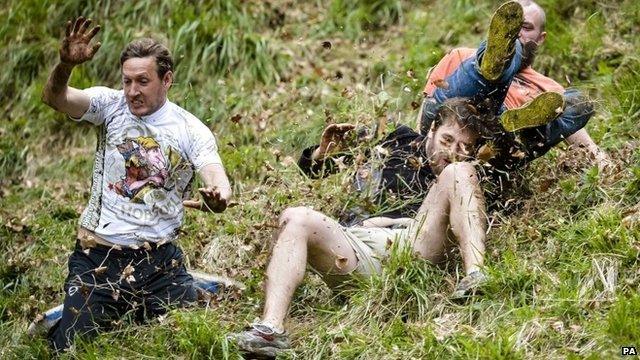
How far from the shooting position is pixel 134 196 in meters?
5.38

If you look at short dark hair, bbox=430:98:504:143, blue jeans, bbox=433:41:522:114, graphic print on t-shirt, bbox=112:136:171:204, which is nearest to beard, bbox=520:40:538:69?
blue jeans, bbox=433:41:522:114

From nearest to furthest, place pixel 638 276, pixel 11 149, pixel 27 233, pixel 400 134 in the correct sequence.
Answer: pixel 638 276
pixel 400 134
pixel 27 233
pixel 11 149

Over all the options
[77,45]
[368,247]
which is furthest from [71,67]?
[368,247]

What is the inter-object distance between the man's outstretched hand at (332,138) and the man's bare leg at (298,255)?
0.86 meters

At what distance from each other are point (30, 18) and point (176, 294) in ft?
15.5

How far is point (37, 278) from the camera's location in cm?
668

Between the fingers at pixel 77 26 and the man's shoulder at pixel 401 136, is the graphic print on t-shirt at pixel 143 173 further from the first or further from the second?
the man's shoulder at pixel 401 136

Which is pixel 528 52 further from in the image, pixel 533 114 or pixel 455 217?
pixel 455 217

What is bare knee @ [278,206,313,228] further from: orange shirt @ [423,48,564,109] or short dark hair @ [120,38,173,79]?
orange shirt @ [423,48,564,109]

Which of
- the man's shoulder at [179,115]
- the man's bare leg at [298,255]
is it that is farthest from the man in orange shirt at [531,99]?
the man's shoulder at [179,115]

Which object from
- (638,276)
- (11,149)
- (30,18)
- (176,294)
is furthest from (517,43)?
(30,18)

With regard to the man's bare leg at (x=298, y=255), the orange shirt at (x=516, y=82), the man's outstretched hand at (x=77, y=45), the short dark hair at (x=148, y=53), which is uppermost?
the man's outstretched hand at (x=77, y=45)

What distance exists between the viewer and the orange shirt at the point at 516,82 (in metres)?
6.35

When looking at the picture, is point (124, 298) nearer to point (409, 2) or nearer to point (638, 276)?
point (638, 276)
